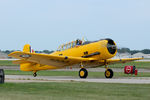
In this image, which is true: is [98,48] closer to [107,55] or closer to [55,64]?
[107,55]

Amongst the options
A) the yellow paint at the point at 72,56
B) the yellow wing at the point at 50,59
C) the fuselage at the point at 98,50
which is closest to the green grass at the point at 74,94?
the yellow wing at the point at 50,59

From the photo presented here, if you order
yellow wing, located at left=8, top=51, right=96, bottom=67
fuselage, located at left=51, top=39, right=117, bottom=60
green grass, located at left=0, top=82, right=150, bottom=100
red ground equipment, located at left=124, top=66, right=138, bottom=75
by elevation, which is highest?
fuselage, located at left=51, top=39, right=117, bottom=60

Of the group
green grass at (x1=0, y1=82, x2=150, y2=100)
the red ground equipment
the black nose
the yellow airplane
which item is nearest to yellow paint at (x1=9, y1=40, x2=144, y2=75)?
the yellow airplane

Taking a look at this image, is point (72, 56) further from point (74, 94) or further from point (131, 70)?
point (74, 94)

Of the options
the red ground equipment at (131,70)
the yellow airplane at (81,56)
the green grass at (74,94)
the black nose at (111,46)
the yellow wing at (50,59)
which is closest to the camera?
the green grass at (74,94)

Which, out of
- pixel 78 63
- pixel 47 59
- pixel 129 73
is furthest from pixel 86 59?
pixel 129 73

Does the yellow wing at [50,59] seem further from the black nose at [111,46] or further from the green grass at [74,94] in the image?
the green grass at [74,94]

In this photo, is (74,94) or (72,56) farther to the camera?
(72,56)

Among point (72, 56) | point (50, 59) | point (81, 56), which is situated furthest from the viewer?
point (72, 56)

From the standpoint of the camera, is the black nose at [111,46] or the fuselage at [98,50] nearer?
the fuselage at [98,50]

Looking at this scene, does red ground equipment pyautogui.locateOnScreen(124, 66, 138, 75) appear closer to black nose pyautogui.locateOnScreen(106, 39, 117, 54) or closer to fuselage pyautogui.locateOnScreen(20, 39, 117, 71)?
fuselage pyautogui.locateOnScreen(20, 39, 117, 71)

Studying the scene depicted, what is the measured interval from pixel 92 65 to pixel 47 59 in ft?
12.1

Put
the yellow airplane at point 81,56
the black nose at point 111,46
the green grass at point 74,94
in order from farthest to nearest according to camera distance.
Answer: the black nose at point 111,46 < the yellow airplane at point 81,56 < the green grass at point 74,94

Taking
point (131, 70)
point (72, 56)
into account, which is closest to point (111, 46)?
point (72, 56)
